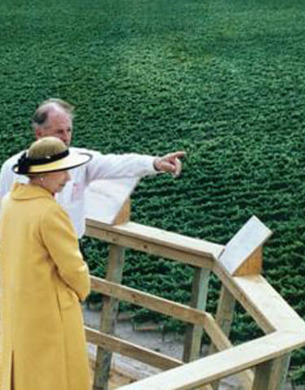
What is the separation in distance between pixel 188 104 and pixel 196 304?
25.4 feet

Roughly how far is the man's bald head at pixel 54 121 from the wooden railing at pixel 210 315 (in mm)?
478

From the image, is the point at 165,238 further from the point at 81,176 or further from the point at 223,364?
the point at 223,364

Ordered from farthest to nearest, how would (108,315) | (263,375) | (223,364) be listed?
(108,315), (263,375), (223,364)

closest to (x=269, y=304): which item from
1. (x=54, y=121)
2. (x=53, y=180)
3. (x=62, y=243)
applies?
(x=62, y=243)

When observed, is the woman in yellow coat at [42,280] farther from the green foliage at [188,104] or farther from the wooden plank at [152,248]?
the green foliage at [188,104]

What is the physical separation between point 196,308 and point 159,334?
1.43 meters

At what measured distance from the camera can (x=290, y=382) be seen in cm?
437

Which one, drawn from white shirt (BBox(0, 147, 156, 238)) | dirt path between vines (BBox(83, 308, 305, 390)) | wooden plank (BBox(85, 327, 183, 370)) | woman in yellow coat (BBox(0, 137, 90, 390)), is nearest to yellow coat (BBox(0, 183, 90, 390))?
woman in yellow coat (BBox(0, 137, 90, 390))

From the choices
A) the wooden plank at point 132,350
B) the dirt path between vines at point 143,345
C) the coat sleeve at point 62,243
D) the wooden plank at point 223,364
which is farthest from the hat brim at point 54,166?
the dirt path between vines at point 143,345

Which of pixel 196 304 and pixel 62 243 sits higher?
pixel 62 243

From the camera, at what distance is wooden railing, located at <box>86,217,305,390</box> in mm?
2363

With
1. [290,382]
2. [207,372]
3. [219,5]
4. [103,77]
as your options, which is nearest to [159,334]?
[290,382]

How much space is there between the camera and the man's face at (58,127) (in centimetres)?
338

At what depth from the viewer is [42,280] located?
9.30 ft
